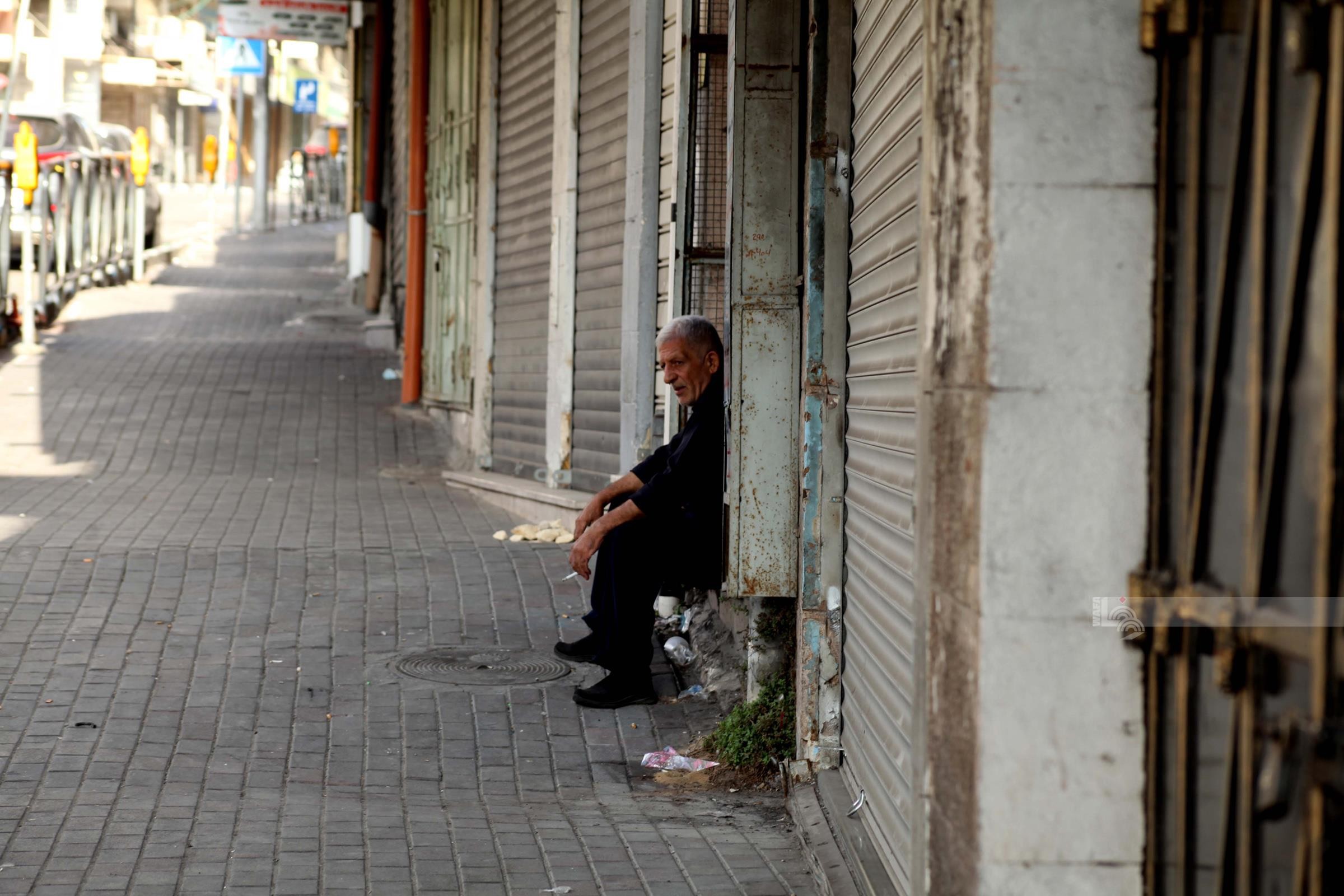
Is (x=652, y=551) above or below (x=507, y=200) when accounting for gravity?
below

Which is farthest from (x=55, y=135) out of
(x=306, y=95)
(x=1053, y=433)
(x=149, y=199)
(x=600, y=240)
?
(x=306, y=95)

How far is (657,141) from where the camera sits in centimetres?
718

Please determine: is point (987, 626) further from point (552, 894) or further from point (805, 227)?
point (805, 227)

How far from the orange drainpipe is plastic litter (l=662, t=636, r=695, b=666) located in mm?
6892

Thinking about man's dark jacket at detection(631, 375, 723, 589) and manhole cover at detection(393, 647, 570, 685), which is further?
manhole cover at detection(393, 647, 570, 685)

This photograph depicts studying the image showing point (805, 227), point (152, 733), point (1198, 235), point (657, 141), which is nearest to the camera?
point (1198, 235)

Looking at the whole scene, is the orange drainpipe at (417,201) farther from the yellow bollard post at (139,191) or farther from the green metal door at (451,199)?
the yellow bollard post at (139,191)

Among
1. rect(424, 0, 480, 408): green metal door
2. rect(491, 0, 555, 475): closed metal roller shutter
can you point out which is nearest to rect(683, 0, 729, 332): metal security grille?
rect(491, 0, 555, 475): closed metal roller shutter

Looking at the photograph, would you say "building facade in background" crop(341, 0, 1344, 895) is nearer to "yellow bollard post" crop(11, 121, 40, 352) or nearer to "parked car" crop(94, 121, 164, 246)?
"yellow bollard post" crop(11, 121, 40, 352)

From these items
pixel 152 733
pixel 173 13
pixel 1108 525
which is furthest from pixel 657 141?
pixel 173 13

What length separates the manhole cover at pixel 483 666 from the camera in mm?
6027

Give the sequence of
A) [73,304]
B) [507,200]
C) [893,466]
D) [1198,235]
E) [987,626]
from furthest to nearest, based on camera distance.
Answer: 1. [73,304]
2. [507,200]
3. [893,466]
4. [987,626]
5. [1198,235]

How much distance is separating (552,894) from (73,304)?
50.6 ft

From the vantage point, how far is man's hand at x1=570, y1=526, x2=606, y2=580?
5.63 m
